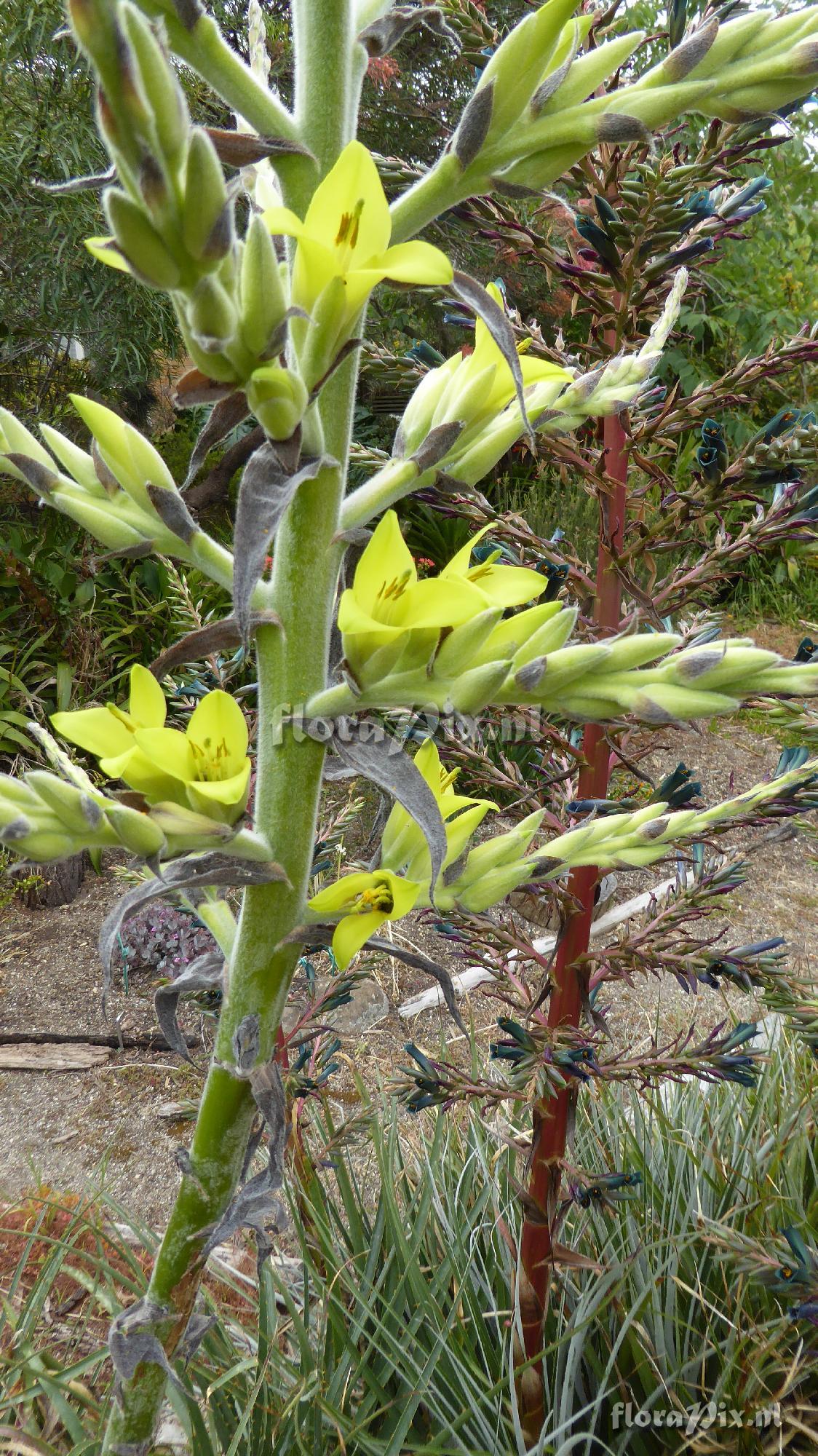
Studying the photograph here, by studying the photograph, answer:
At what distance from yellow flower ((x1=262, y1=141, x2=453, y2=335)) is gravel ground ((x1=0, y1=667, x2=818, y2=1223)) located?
201cm

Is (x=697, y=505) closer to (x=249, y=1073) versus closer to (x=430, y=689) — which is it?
(x=430, y=689)

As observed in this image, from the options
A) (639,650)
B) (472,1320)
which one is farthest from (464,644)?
(472,1320)

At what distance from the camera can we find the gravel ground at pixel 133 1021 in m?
2.87

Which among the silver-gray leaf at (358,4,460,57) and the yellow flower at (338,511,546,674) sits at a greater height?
the silver-gray leaf at (358,4,460,57)

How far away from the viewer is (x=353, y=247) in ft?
2.31

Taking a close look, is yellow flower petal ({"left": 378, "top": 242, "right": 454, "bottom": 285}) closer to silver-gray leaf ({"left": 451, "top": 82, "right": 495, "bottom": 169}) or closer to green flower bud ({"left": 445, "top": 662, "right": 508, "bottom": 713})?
silver-gray leaf ({"left": 451, "top": 82, "right": 495, "bottom": 169})

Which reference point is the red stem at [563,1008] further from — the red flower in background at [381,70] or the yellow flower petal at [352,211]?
the red flower in background at [381,70]

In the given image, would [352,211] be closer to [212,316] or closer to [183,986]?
[212,316]

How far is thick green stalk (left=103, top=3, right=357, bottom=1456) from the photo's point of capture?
829mm

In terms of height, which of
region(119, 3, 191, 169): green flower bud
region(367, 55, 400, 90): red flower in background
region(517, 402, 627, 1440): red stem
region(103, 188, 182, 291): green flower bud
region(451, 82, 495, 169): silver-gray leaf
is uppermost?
region(367, 55, 400, 90): red flower in background

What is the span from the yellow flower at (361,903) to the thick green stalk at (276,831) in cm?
5

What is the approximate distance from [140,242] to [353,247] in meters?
0.21

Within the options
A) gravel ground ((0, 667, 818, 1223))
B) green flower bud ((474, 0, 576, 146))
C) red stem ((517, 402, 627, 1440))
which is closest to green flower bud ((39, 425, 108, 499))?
green flower bud ((474, 0, 576, 146))

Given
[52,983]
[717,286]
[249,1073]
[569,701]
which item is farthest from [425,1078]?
[717,286]
